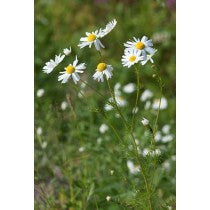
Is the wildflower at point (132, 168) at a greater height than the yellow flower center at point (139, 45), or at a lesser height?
greater

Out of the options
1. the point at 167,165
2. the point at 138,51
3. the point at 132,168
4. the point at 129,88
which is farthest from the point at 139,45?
the point at 129,88

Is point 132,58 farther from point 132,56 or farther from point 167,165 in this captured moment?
point 167,165

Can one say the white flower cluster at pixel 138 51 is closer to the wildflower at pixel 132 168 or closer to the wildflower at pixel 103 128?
the wildflower at pixel 132 168

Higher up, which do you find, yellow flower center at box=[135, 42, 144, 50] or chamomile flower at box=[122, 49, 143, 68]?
yellow flower center at box=[135, 42, 144, 50]

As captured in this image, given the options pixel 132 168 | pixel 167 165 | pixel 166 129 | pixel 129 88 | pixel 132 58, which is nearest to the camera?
pixel 132 58

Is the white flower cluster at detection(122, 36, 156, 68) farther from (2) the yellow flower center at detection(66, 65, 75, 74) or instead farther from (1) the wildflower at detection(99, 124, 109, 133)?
(1) the wildflower at detection(99, 124, 109, 133)

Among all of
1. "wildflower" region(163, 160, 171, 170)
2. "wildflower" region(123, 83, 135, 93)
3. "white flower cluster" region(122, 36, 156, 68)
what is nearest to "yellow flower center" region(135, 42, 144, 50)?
"white flower cluster" region(122, 36, 156, 68)

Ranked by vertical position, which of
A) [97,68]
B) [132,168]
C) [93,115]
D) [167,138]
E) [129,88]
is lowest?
[97,68]

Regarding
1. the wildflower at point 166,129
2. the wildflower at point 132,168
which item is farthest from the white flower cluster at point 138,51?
the wildflower at point 166,129
